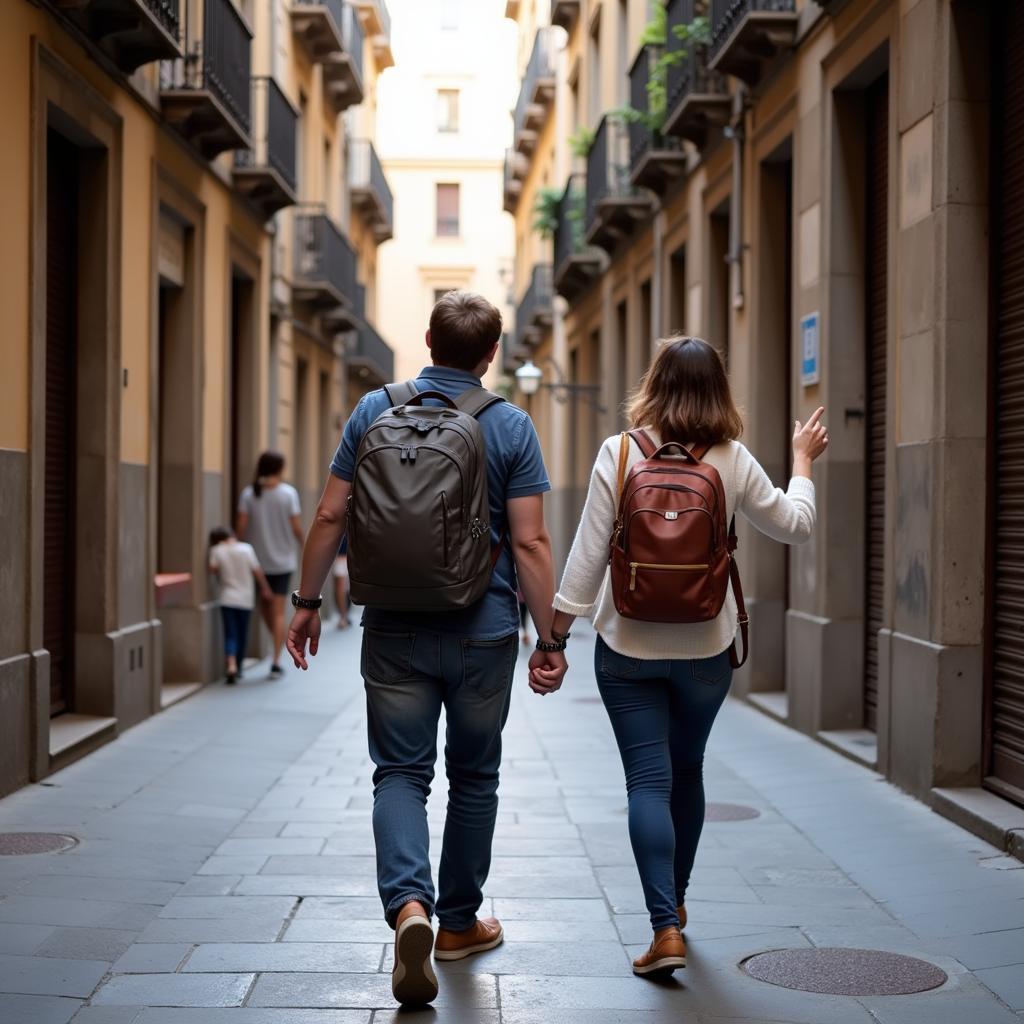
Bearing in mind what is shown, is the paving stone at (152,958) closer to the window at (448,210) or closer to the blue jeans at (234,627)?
the blue jeans at (234,627)

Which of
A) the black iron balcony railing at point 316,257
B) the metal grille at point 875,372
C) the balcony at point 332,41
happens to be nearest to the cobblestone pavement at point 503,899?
the metal grille at point 875,372

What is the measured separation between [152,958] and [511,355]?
33632 mm

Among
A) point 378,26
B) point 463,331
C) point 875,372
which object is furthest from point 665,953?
point 378,26

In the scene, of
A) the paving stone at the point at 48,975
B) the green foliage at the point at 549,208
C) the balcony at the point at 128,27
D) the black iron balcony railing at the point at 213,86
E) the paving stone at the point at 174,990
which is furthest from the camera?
the green foliage at the point at 549,208

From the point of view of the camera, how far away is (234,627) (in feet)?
46.4

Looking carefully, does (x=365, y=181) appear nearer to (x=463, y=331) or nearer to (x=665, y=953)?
(x=463, y=331)

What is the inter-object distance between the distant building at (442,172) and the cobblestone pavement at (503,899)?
4160 cm

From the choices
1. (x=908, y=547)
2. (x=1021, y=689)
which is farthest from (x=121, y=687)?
(x=1021, y=689)

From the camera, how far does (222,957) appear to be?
198 inches

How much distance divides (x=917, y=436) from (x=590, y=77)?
17371 millimetres

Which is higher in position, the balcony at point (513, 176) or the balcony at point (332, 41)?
the balcony at point (513, 176)

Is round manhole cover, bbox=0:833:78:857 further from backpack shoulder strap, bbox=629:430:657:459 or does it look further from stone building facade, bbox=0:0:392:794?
backpack shoulder strap, bbox=629:430:657:459

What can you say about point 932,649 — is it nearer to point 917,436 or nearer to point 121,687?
point 917,436

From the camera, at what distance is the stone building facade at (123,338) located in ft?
28.0
